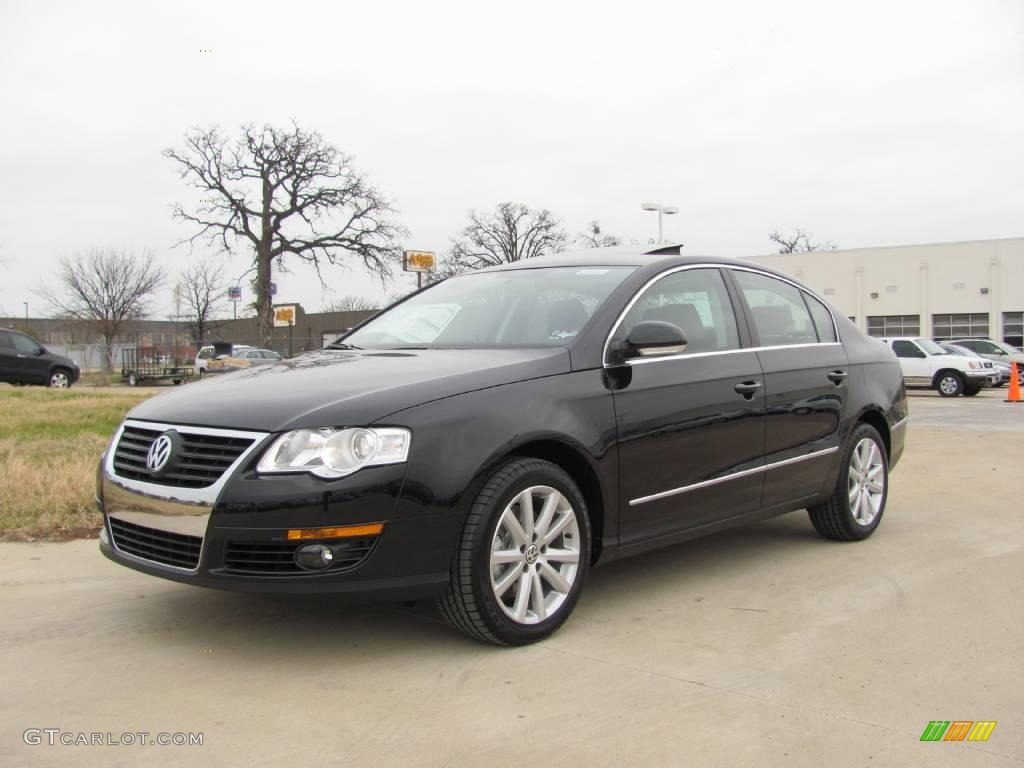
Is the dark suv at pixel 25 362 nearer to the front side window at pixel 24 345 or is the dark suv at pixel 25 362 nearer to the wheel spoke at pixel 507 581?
the front side window at pixel 24 345

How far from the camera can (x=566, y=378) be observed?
12.9ft

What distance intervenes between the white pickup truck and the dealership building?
19991 millimetres

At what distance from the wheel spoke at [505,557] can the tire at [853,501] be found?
249cm

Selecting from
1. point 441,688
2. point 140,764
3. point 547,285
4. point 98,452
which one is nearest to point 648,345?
point 547,285

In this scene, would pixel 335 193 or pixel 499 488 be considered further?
pixel 335 193

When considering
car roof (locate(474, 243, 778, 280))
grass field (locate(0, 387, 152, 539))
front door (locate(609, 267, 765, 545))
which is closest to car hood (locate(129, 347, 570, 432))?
front door (locate(609, 267, 765, 545))

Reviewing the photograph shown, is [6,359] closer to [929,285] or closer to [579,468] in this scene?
[579,468]

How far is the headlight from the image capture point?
3.31 meters

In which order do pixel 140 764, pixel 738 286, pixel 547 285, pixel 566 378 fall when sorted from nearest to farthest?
1. pixel 140 764
2. pixel 566 378
3. pixel 547 285
4. pixel 738 286

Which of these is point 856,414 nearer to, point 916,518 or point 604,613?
point 916,518

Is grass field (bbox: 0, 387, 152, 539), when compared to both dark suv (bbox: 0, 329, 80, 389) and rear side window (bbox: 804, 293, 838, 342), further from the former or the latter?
dark suv (bbox: 0, 329, 80, 389)

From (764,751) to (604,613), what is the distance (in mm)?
1422

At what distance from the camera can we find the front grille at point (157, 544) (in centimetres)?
343

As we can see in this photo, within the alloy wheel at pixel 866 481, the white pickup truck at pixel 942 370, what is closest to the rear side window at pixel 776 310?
the alloy wheel at pixel 866 481
